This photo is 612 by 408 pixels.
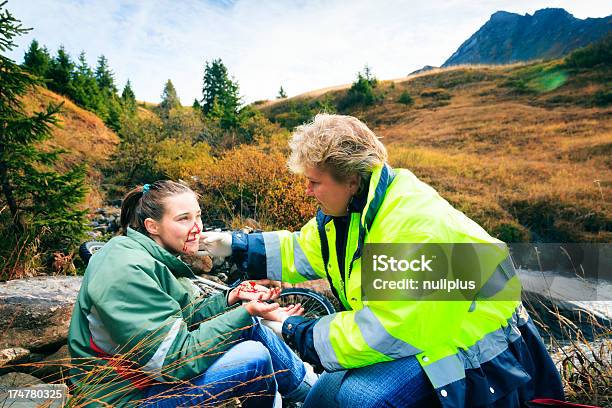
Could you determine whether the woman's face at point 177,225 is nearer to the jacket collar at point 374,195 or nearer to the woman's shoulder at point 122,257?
the woman's shoulder at point 122,257

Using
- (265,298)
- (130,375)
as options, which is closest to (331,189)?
(265,298)

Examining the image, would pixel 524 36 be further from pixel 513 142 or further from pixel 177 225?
pixel 177 225

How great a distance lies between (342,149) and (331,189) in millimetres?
244

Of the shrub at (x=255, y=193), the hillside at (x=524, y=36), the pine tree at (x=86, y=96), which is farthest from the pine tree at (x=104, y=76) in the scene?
the hillside at (x=524, y=36)

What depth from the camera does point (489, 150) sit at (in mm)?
16891

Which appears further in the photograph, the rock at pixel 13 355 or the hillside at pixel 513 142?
the hillside at pixel 513 142

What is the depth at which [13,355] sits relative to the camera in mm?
2619

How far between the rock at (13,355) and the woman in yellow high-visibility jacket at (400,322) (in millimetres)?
2070

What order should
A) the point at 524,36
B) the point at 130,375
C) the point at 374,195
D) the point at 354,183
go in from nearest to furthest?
the point at 130,375 < the point at 374,195 < the point at 354,183 < the point at 524,36

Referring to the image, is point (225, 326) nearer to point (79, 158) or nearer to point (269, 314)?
point (269, 314)

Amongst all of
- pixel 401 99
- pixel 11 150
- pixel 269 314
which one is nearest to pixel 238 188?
pixel 11 150

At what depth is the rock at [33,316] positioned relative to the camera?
269 centimetres

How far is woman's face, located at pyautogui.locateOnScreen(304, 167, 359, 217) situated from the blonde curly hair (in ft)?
0.10

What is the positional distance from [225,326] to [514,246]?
881 centimetres
